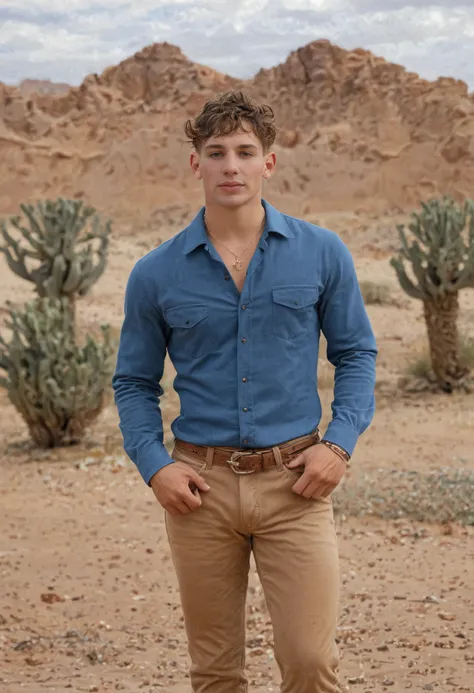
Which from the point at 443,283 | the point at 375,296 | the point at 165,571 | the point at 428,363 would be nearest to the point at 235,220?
the point at 165,571

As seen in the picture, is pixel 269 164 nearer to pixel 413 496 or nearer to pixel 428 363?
pixel 413 496

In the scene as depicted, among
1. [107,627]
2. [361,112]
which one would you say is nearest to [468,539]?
[107,627]

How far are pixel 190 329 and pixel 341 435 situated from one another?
45 cm

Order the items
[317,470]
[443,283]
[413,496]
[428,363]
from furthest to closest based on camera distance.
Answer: [428,363], [443,283], [413,496], [317,470]

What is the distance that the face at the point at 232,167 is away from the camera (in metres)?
2.49

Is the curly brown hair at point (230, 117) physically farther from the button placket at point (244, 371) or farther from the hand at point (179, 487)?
the hand at point (179, 487)

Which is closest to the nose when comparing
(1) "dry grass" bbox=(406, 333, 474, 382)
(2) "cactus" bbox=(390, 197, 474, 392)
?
(2) "cactus" bbox=(390, 197, 474, 392)

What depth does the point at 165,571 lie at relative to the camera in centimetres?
538

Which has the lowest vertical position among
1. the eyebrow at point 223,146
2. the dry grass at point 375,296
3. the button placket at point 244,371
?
the dry grass at point 375,296

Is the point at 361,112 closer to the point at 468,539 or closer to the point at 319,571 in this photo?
the point at 468,539

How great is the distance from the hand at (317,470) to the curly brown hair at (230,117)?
79cm

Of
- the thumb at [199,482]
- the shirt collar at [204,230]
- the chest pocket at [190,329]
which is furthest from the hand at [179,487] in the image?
the shirt collar at [204,230]

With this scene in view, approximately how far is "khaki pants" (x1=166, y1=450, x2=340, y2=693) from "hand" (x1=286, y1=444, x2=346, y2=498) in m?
0.04

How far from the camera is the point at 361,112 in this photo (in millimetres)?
41781
